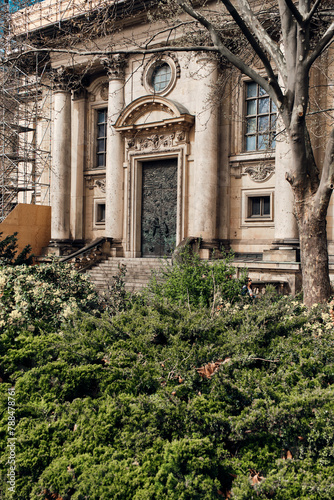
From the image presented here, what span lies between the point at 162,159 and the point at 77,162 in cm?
456

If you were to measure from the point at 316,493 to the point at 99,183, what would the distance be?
776 inches

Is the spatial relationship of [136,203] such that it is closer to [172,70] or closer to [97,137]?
[97,137]

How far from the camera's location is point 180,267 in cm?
978

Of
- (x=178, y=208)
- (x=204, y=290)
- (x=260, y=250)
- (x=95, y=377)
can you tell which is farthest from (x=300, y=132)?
(x=178, y=208)

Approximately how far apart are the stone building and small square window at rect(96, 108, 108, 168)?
0.15ft

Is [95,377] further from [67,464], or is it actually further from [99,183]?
[99,183]

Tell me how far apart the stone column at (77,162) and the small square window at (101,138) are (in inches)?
26.3

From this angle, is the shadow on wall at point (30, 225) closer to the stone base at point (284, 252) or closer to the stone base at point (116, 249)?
the stone base at point (116, 249)

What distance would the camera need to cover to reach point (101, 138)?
2228 cm

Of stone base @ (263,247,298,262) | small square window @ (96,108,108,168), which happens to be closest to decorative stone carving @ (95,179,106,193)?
small square window @ (96,108,108,168)

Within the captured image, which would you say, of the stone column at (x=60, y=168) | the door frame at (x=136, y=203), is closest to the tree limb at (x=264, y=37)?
the door frame at (x=136, y=203)

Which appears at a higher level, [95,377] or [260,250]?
[260,250]

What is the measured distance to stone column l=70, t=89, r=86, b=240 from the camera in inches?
874

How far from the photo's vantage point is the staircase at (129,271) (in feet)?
53.5
